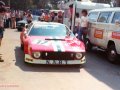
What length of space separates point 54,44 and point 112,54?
7.72 ft

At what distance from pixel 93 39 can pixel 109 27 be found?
6.73 ft

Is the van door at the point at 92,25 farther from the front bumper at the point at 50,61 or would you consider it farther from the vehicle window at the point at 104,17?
the front bumper at the point at 50,61

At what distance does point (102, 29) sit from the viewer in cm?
1291

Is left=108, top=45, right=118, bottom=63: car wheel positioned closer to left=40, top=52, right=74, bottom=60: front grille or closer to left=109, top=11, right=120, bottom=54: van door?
left=109, top=11, right=120, bottom=54: van door

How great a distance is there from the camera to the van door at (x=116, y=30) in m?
11.3

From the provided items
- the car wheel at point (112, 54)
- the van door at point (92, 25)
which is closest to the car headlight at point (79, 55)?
the car wheel at point (112, 54)

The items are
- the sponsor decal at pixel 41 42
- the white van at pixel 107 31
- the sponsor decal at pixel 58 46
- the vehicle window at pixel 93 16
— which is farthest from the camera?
the vehicle window at pixel 93 16

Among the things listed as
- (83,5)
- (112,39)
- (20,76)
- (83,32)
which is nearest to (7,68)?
(20,76)

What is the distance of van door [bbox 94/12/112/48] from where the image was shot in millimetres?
12543

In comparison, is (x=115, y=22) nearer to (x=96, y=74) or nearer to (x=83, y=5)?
(x=96, y=74)

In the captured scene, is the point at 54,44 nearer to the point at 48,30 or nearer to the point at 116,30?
the point at 48,30

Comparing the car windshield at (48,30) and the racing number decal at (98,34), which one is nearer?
the car windshield at (48,30)

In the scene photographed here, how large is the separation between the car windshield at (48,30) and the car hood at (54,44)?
49 cm

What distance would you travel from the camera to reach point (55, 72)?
985 centimetres
